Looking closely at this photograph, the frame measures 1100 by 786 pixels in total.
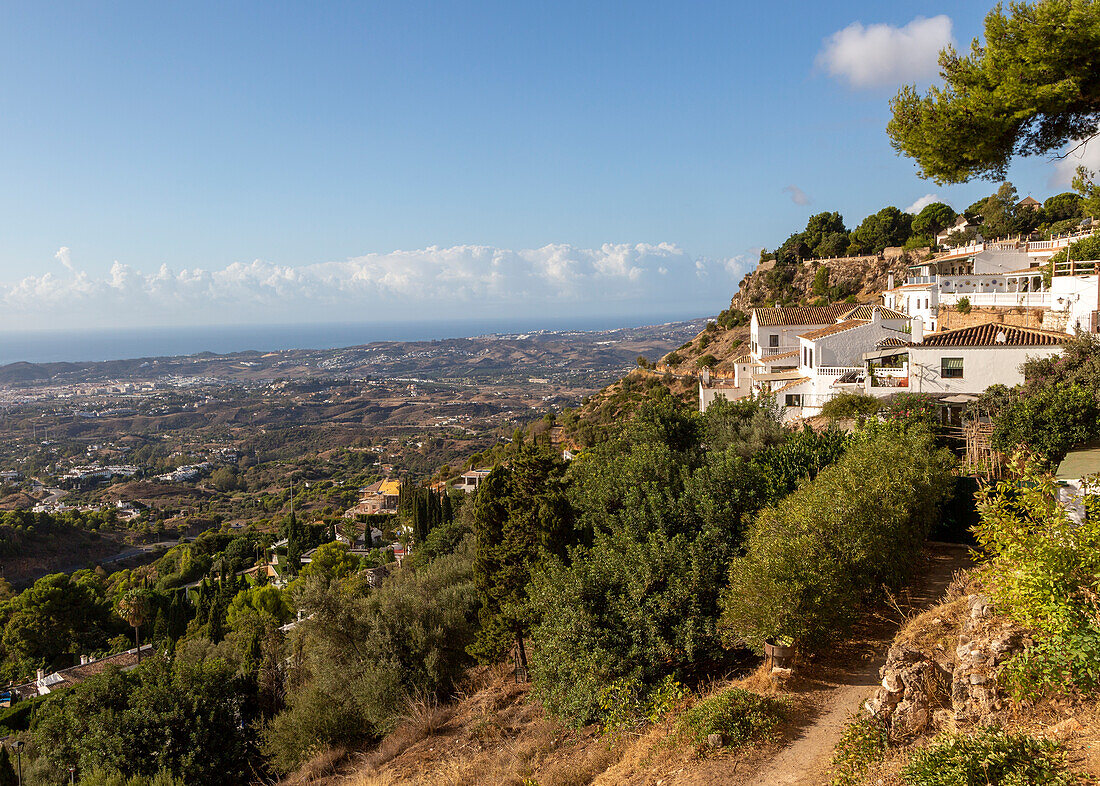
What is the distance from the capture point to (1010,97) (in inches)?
285

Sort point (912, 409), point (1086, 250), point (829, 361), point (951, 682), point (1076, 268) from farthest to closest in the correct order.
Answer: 1. point (1086, 250)
2. point (829, 361)
3. point (1076, 268)
4. point (912, 409)
5. point (951, 682)

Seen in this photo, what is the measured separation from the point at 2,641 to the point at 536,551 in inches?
1326

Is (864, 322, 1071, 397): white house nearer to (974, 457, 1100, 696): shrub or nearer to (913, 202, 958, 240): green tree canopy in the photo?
(974, 457, 1100, 696): shrub

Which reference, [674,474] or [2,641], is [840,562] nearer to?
[674,474]

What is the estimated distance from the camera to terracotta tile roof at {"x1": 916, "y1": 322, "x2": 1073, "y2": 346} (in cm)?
1867

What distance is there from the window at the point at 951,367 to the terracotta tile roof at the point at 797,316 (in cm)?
1257

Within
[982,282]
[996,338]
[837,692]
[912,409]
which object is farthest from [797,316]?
[837,692]

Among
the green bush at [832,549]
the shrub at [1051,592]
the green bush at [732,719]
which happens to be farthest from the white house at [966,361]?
the shrub at [1051,592]

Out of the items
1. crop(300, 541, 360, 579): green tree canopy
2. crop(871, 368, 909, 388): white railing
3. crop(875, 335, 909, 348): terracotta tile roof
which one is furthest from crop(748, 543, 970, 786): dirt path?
crop(300, 541, 360, 579): green tree canopy

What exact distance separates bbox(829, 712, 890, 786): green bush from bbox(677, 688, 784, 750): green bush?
1.11m

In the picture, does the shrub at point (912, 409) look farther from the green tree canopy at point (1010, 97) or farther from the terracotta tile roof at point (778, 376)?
the green tree canopy at point (1010, 97)

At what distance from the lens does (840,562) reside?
923 cm

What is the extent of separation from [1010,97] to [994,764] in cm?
694

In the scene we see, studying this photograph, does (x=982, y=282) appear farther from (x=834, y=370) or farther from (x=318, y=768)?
(x=318, y=768)
